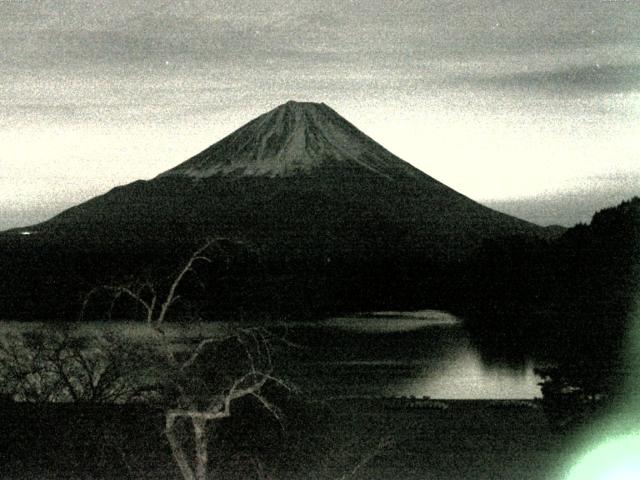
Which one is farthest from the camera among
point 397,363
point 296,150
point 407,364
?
point 296,150

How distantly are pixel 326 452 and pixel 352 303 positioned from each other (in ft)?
178

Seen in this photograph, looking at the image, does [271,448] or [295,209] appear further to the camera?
[295,209]

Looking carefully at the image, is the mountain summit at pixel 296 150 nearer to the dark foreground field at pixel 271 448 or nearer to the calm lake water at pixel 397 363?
the calm lake water at pixel 397 363

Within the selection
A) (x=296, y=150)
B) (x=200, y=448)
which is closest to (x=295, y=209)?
(x=296, y=150)

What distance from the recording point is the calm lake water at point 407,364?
24141 mm

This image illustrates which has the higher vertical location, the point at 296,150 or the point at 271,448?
the point at 296,150

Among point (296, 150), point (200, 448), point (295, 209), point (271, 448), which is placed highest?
point (296, 150)

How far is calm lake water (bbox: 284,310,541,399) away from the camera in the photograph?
24.1 m

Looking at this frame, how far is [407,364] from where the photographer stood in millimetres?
30469

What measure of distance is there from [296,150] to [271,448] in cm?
13627

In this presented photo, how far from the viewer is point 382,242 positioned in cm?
12300

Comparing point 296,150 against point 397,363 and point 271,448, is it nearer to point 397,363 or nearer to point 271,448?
point 397,363

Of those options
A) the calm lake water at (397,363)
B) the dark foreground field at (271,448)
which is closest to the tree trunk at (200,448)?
Answer: the dark foreground field at (271,448)

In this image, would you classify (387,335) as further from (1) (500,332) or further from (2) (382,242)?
(2) (382,242)
